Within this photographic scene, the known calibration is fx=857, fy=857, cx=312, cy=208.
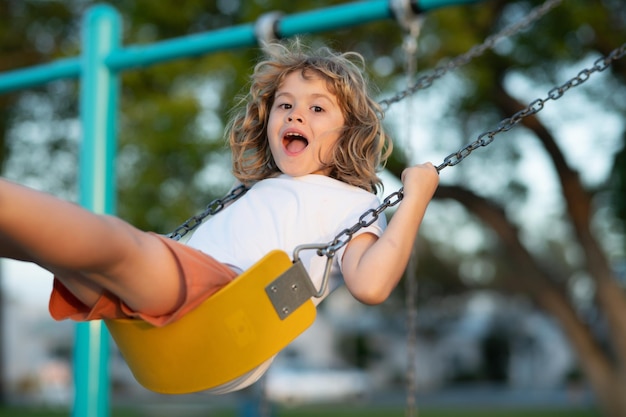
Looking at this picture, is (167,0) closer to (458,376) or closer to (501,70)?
(501,70)

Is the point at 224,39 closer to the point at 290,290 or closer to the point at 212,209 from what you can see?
the point at 212,209

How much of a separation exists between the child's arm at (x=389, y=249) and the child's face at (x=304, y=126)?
28 centimetres

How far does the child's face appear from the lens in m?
2.18

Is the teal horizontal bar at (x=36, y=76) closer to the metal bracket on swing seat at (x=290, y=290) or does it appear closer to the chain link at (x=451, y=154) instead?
the chain link at (x=451, y=154)

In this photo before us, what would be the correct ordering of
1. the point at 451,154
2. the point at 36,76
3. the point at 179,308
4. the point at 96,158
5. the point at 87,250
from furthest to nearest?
the point at 36,76 → the point at 96,158 → the point at 451,154 → the point at 179,308 → the point at 87,250

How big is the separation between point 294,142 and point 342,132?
0.42ft

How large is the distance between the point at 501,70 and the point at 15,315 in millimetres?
28449

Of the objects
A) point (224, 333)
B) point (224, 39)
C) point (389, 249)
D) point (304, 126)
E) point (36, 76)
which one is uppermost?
point (36, 76)

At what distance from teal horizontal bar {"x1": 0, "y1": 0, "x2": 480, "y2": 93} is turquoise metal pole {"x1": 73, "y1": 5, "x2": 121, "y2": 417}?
3.4 inches

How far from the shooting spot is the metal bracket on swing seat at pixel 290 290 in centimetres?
181

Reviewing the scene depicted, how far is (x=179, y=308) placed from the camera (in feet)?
5.77

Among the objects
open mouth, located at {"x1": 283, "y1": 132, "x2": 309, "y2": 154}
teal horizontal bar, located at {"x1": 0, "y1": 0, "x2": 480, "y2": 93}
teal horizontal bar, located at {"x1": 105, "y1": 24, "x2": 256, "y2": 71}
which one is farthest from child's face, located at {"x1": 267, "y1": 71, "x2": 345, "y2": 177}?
teal horizontal bar, located at {"x1": 105, "y1": 24, "x2": 256, "y2": 71}

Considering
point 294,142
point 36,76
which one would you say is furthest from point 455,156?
point 36,76

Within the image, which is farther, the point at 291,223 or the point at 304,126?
the point at 304,126
